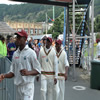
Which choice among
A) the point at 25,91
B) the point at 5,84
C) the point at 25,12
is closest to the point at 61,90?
the point at 5,84

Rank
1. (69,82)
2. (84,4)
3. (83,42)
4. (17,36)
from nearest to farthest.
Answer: (17,36), (69,82), (84,4), (83,42)

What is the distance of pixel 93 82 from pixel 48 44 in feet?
11.5

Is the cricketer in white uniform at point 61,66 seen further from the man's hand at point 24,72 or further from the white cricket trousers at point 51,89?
the man's hand at point 24,72

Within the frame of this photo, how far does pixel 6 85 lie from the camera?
16.6ft

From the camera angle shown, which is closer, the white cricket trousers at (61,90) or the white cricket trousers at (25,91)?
the white cricket trousers at (25,91)

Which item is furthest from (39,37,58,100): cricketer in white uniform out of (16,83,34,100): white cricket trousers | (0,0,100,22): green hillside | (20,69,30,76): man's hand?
(0,0,100,22): green hillside

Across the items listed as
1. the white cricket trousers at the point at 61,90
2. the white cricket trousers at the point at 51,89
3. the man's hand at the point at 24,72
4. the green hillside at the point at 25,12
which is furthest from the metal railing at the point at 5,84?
the green hillside at the point at 25,12

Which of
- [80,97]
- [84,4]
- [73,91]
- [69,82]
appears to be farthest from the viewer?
[84,4]

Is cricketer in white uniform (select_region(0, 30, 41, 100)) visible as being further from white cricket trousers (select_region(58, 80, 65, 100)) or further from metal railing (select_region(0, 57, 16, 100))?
white cricket trousers (select_region(58, 80, 65, 100))

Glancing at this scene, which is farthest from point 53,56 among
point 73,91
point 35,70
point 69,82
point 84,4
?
point 84,4

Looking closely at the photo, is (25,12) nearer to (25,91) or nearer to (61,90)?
(61,90)

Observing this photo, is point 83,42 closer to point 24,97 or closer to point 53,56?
point 53,56

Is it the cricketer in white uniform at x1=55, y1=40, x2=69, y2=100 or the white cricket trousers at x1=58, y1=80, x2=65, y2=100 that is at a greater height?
the cricketer in white uniform at x1=55, y1=40, x2=69, y2=100

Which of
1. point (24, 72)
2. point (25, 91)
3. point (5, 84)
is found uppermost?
→ point (24, 72)
